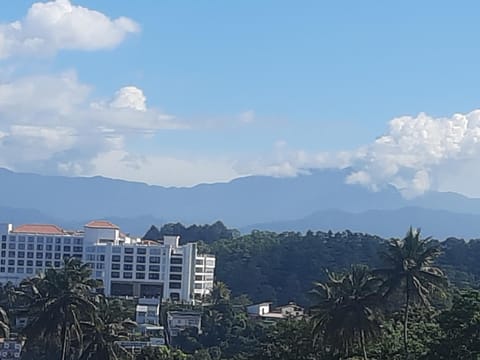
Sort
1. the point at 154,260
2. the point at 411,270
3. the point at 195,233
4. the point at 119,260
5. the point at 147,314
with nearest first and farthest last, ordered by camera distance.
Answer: the point at 411,270
the point at 147,314
the point at 154,260
the point at 119,260
the point at 195,233

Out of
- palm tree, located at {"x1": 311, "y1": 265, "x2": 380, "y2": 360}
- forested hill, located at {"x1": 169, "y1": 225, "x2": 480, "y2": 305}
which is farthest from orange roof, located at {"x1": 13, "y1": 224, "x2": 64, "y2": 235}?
palm tree, located at {"x1": 311, "y1": 265, "x2": 380, "y2": 360}

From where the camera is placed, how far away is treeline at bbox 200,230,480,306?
4424 inches

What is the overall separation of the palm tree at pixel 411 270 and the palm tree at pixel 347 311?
13.1 ft

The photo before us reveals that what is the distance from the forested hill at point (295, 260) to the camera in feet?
369

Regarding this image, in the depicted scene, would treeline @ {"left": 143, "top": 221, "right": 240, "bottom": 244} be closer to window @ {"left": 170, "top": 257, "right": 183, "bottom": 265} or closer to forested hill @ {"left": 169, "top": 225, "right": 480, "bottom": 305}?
forested hill @ {"left": 169, "top": 225, "right": 480, "bottom": 305}

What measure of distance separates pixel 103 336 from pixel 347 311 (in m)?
12.5

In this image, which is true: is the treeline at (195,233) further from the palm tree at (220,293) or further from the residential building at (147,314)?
the residential building at (147,314)

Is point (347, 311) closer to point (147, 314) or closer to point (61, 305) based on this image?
point (61, 305)

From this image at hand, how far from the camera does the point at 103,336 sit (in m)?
48.8

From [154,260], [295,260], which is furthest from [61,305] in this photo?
[295,260]

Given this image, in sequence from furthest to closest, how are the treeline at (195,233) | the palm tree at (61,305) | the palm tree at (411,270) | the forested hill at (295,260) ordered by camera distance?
the treeline at (195,233), the forested hill at (295,260), the palm tree at (411,270), the palm tree at (61,305)

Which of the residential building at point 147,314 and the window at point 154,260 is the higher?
the window at point 154,260

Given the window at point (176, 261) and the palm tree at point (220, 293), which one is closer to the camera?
the palm tree at point (220, 293)

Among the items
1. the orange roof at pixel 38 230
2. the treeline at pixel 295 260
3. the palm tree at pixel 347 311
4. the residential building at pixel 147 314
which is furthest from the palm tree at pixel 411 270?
the orange roof at pixel 38 230
